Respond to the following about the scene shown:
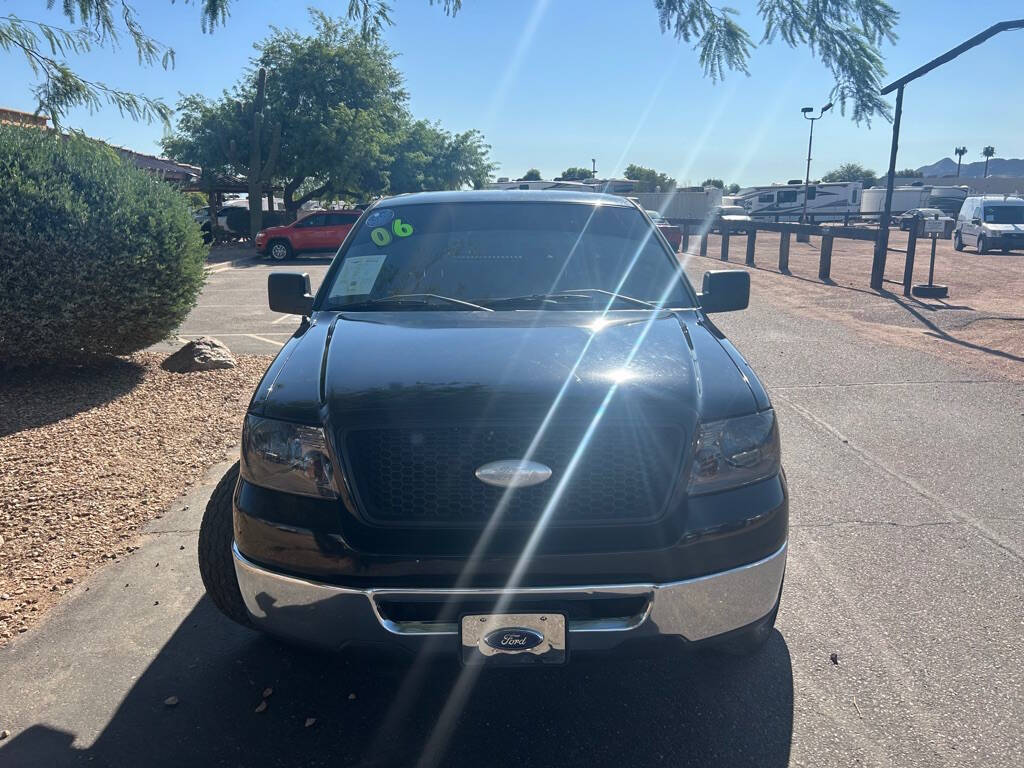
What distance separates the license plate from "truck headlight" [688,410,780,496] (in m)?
0.59

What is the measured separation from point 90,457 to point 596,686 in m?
3.89

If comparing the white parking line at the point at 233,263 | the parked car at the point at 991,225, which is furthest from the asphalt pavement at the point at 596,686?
the parked car at the point at 991,225

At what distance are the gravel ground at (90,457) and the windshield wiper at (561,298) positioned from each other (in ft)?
7.48

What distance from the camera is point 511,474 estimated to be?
2.48 m

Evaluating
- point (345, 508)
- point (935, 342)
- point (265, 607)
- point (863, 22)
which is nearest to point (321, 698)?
point (265, 607)

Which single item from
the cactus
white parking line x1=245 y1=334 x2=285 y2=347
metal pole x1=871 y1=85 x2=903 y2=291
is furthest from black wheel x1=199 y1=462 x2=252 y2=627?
the cactus

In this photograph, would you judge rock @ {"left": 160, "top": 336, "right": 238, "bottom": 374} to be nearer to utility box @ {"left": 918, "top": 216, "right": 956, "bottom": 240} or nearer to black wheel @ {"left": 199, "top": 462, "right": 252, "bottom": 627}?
black wheel @ {"left": 199, "top": 462, "right": 252, "bottom": 627}

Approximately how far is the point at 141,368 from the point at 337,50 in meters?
29.0

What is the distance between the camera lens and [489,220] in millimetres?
4281

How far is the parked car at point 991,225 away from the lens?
2723cm

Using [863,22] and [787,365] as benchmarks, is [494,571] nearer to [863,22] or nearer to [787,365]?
[863,22]

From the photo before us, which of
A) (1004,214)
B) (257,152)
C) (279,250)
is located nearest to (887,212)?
(1004,214)

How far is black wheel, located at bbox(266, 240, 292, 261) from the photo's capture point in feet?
85.9

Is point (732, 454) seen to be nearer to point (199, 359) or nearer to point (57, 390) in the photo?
point (57, 390)
